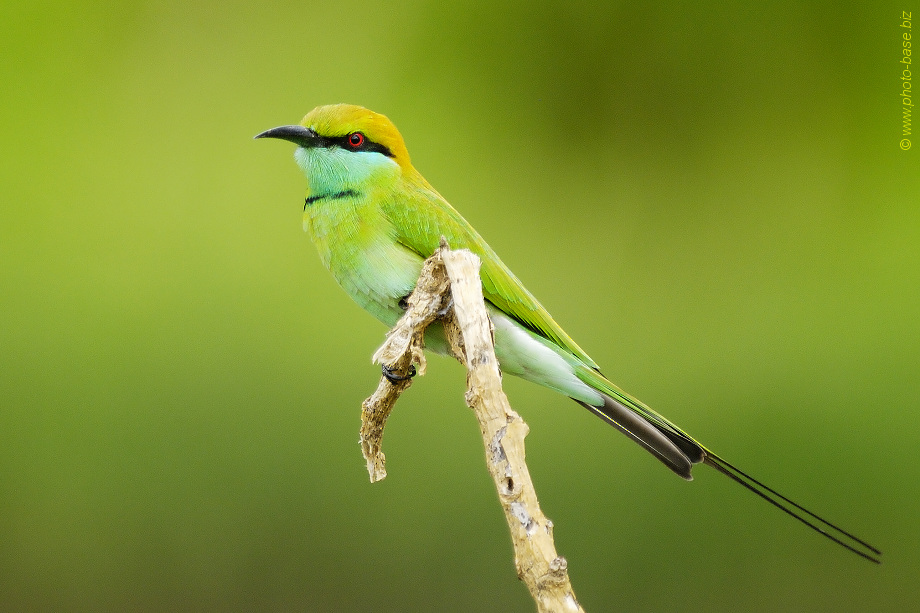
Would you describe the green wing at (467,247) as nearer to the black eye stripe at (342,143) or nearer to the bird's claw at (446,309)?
the black eye stripe at (342,143)

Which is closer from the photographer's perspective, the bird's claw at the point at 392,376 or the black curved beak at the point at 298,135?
the bird's claw at the point at 392,376

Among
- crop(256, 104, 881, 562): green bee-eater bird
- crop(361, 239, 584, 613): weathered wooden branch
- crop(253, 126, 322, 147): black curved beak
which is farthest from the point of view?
crop(253, 126, 322, 147): black curved beak

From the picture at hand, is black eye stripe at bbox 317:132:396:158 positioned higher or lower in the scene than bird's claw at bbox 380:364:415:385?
higher

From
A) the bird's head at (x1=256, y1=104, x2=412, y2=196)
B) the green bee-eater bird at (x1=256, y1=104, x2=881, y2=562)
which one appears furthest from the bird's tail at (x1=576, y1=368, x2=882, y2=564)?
the bird's head at (x1=256, y1=104, x2=412, y2=196)

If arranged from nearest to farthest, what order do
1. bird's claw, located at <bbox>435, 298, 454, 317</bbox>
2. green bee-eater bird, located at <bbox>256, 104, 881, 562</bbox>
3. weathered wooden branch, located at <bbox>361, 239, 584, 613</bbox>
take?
weathered wooden branch, located at <bbox>361, 239, 584, 613</bbox>
bird's claw, located at <bbox>435, 298, 454, 317</bbox>
green bee-eater bird, located at <bbox>256, 104, 881, 562</bbox>

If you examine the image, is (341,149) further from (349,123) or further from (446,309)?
(446,309)

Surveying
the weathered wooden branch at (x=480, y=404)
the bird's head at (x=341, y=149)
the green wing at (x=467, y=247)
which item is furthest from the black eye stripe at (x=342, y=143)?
the weathered wooden branch at (x=480, y=404)

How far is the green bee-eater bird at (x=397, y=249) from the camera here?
2176mm

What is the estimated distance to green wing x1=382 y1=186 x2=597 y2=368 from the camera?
2215mm

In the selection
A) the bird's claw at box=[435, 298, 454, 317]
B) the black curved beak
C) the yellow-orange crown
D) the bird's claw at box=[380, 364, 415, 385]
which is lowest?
the bird's claw at box=[380, 364, 415, 385]

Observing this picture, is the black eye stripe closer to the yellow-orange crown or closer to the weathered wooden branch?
the yellow-orange crown

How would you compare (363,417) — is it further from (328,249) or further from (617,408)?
(617,408)

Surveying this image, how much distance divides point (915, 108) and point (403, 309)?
2746 mm

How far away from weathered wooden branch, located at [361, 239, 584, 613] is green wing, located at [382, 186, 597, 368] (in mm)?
333
